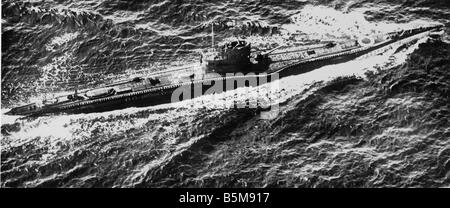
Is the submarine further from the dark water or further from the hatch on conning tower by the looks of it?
the dark water

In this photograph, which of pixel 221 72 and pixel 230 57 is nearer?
pixel 230 57

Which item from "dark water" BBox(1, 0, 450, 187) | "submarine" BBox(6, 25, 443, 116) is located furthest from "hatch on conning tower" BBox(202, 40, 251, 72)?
"dark water" BBox(1, 0, 450, 187)

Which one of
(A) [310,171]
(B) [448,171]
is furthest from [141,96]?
(B) [448,171]

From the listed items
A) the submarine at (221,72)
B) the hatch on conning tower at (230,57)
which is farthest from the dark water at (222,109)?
the hatch on conning tower at (230,57)

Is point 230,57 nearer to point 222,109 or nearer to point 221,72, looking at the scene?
point 221,72

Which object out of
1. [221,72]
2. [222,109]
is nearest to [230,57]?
[221,72]

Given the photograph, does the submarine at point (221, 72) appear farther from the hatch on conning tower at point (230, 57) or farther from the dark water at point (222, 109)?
the dark water at point (222, 109)

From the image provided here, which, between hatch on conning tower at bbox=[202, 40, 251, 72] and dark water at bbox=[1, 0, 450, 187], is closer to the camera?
dark water at bbox=[1, 0, 450, 187]
